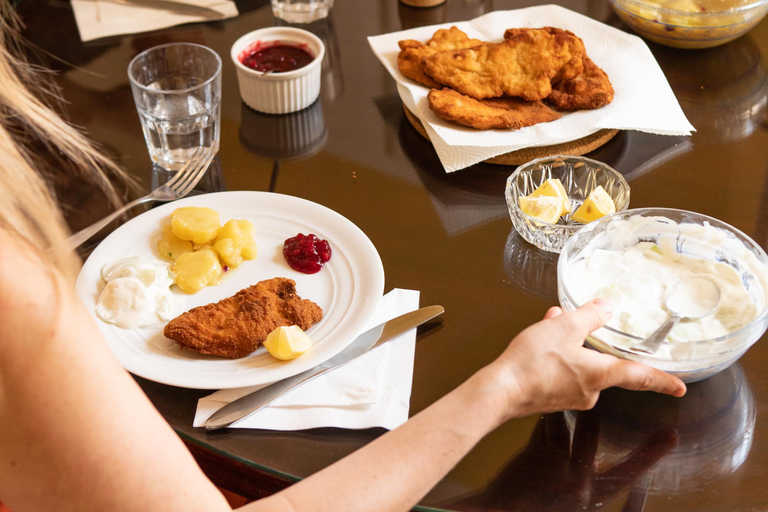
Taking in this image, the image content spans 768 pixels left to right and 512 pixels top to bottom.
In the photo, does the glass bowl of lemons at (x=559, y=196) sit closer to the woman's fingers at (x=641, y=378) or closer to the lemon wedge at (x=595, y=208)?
the lemon wedge at (x=595, y=208)

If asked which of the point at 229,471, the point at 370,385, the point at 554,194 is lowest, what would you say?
the point at 229,471

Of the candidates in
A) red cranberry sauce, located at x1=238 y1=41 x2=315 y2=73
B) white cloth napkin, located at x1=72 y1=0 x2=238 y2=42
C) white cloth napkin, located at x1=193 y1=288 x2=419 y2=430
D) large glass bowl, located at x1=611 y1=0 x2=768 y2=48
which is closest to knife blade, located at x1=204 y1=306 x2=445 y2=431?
white cloth napkin, located at x1=193 y1=288 x2=419 y2=430

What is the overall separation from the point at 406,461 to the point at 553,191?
698 millimetres

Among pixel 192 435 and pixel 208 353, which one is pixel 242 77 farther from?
pixel 192 435

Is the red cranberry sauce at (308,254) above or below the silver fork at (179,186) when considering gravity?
above

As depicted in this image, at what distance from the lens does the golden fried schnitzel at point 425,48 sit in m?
1.85

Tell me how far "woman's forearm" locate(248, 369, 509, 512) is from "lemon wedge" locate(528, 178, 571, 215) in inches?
21.0

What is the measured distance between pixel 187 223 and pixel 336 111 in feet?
2.09

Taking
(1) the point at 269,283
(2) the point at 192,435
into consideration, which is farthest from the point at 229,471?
(1) the point at 269,283

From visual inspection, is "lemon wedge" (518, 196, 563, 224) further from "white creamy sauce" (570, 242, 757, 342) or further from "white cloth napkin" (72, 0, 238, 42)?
"white cloth napkin" (72, 0, 238, 42)

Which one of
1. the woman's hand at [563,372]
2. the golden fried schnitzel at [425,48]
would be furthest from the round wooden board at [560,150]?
the woman's hand at [563,372]

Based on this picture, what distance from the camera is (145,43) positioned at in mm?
2121

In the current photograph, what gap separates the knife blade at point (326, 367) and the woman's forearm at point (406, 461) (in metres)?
0.19

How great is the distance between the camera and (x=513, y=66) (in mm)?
1799
